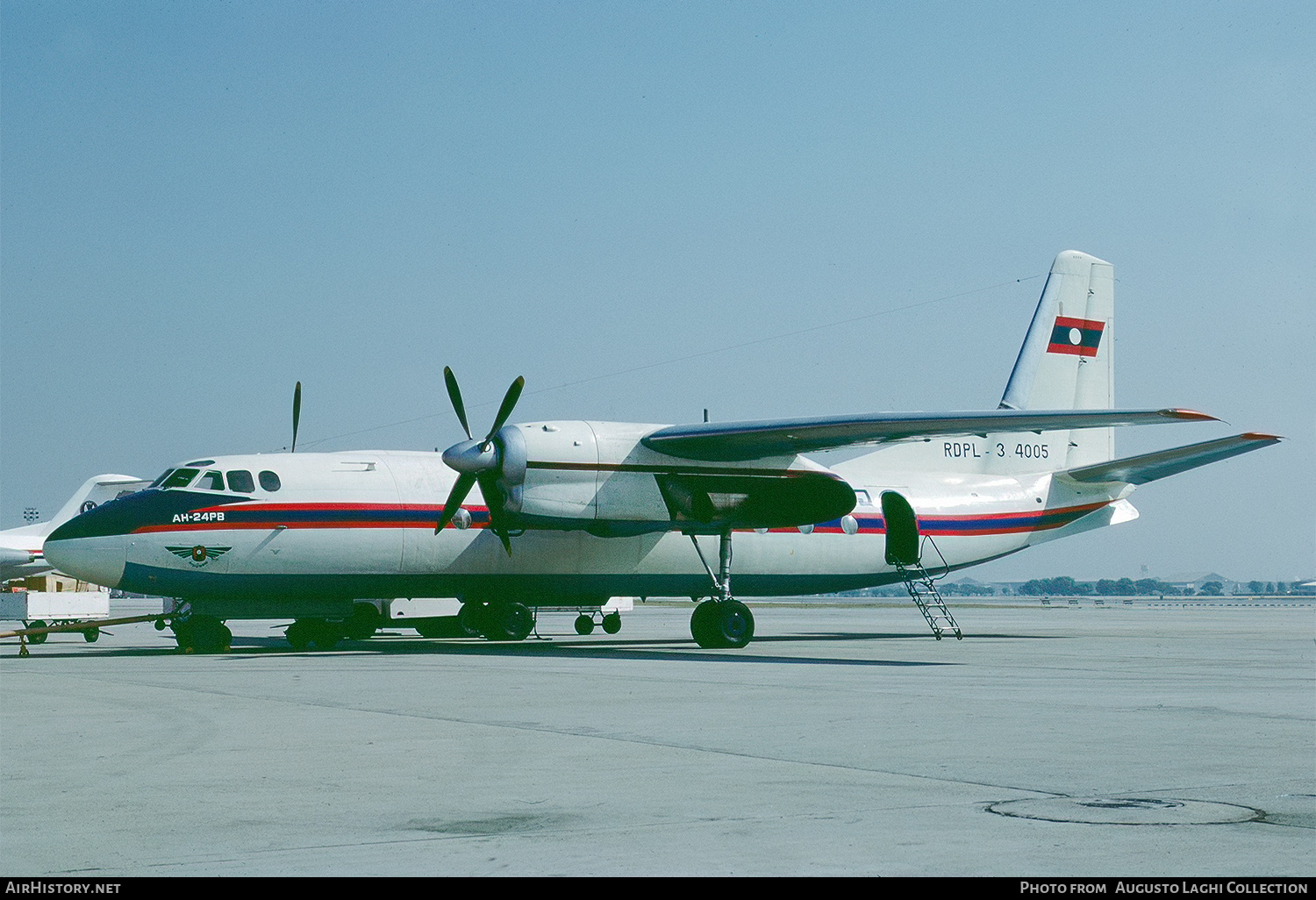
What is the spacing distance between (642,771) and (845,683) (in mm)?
9643

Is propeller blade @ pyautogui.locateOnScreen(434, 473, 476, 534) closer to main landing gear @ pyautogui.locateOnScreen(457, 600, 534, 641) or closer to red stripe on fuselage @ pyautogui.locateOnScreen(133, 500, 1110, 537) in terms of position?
red stripe on fuselage @ pyautogui.locateOnScreen(133, 500, 1110, 537)

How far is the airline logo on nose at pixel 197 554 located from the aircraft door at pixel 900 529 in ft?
A: 57.0

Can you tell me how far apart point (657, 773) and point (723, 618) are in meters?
20.5

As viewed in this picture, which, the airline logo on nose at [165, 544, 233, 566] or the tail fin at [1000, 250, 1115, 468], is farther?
the tail fin at [1000, 250, 1115, 468]

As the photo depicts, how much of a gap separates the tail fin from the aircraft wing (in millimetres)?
12025

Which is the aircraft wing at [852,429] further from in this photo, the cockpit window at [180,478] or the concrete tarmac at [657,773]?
the cockpit window at [180,478]

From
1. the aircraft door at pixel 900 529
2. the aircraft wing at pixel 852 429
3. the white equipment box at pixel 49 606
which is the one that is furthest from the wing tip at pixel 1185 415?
the white equipment box at pixel 49 606

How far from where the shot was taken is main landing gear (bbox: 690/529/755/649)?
103 feet

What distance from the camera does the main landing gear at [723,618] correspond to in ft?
103

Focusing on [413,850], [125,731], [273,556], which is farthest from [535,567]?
[413,850]

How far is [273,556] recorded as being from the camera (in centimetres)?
2922

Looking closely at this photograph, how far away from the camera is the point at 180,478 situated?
1156 inches

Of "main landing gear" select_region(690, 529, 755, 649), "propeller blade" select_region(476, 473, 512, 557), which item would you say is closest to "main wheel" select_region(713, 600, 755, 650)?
"main landing gear" select_region(690, 529, 755, 649)

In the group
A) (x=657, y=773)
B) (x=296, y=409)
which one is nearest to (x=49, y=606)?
(x=296, y=409)
